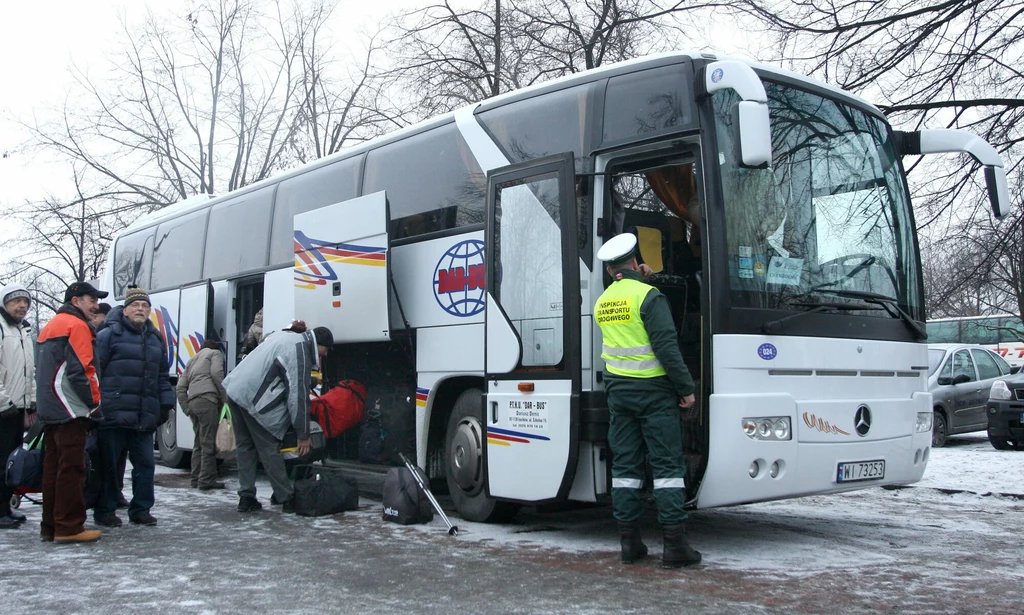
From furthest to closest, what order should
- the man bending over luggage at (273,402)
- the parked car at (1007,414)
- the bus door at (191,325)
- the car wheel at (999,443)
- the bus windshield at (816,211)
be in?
1. the car wheel at (999,443)
2. the parked car at (1007,414)
3. the bus door at (191,325)
4. the man bending over luggage at (273,402)
5. the bus windshield at (816,211)

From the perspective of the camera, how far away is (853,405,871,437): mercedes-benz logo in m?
6.95

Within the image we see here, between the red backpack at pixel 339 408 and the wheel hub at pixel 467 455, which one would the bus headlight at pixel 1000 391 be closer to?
the red backpack at pixel 339 408

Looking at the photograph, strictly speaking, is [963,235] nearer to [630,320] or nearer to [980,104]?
[980,104]

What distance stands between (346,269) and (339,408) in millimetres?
1510

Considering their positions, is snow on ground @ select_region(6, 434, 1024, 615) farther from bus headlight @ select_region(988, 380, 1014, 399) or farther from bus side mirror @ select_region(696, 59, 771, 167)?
bus headlight @ select_region(988, 380, 1014, 399)

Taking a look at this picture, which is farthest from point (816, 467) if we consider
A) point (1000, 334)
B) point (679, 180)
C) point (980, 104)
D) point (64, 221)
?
point (1000, 334)

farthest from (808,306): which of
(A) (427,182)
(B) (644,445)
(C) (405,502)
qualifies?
(A) (427,182)

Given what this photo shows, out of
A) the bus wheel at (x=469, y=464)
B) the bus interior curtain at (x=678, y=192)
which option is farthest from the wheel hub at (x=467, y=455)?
the bus interior curtain at (x=678, y=192)

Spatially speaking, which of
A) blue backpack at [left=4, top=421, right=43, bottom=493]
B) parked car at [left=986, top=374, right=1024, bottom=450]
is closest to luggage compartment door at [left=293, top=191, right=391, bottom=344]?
blue backpack at [left=4, top=421, right=43, bottom=493]

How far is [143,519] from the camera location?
326 inches

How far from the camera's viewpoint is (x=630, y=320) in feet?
21.0

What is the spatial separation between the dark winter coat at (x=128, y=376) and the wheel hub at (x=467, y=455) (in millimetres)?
2472

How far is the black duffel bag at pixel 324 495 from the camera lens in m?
8.87

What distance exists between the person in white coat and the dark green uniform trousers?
15.5 ft
